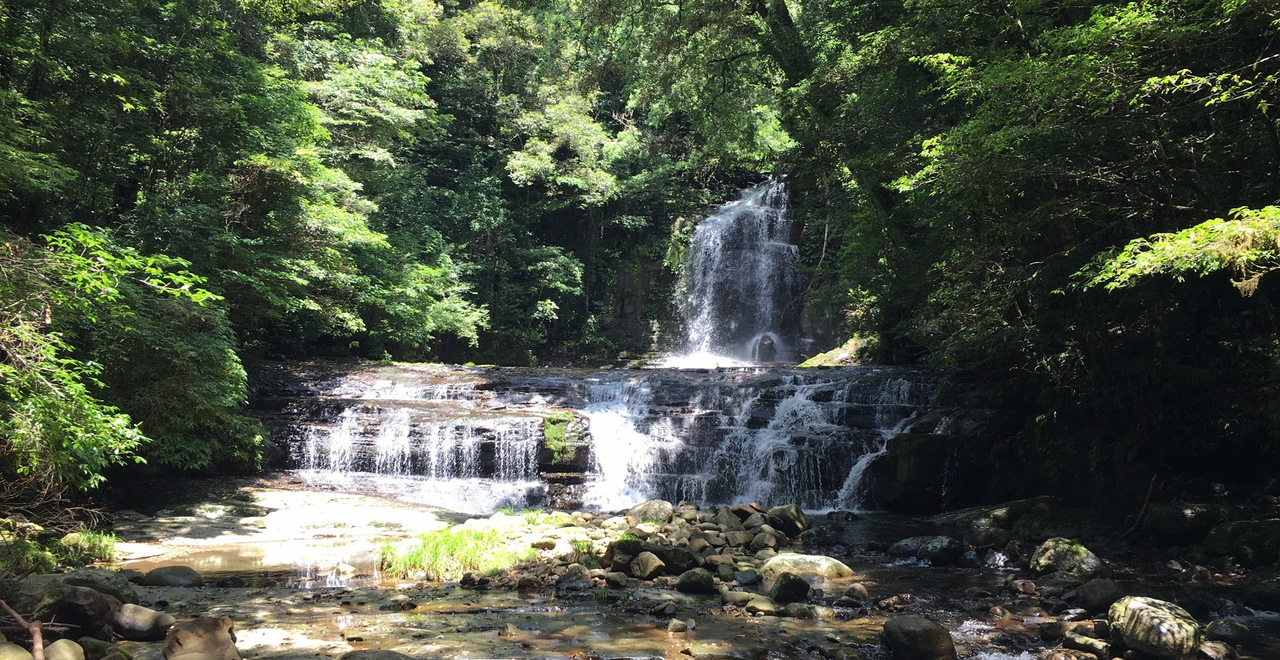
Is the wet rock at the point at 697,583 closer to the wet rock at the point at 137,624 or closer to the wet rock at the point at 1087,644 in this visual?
the wet rock at the point at 1087,644

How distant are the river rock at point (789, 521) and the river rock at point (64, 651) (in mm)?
7693

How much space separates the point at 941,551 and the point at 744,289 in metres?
18.7

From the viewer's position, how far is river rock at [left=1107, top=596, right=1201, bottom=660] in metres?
4.74

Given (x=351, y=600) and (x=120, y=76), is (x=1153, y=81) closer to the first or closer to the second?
(x=351, y=600)

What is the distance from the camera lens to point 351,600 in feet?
20.3

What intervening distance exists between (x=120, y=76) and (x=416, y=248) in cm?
1197

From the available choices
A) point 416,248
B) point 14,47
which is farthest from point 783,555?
point 416,248

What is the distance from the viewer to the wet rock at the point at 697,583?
680 cm

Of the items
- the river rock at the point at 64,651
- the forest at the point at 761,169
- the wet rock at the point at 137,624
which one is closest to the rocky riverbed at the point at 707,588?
the wet rock at the point at 137,624

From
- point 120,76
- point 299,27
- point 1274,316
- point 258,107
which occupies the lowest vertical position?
point 1274,316

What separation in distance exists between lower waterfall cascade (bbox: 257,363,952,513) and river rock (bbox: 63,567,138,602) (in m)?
6.88

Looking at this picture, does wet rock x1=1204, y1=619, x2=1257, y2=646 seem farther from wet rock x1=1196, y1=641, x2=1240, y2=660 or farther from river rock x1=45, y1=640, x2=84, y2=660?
river rock x1=45, y1=640, x2=84, y2=660

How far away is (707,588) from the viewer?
681cm

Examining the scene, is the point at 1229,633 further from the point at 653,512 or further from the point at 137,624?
the point at 137,624
